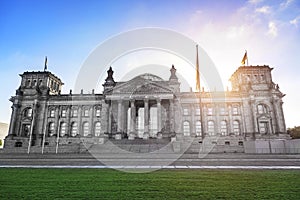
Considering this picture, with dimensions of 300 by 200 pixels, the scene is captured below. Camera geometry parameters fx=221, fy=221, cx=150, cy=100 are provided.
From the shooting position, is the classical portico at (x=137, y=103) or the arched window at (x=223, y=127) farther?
the arched window at (x=223, y=127)

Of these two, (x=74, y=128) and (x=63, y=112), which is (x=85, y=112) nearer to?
(x=74, y=128)

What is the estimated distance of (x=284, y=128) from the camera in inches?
2212

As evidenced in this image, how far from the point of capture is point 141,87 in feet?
167

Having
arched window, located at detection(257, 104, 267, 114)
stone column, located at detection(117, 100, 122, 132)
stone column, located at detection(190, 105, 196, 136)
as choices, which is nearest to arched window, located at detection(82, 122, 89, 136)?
stone column, located at detection(117, 100, 122, 132)

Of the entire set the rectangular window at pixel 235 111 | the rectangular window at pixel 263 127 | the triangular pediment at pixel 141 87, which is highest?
the triangular pediment at pixel 141 87

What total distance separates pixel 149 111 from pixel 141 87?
6.49m

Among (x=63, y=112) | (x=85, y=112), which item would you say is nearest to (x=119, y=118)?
(x=85, y=112)

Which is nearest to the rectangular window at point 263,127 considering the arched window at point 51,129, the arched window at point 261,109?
the arched window at point 261,109

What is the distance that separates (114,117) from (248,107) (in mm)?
35343

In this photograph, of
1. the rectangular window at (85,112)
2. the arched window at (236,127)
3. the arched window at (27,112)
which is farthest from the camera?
the rectangular window at (85,112)

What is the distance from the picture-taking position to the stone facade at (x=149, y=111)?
5106 centimetres

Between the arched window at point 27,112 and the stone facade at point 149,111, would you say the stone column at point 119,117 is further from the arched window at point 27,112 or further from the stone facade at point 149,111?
the arched window at point 27,112

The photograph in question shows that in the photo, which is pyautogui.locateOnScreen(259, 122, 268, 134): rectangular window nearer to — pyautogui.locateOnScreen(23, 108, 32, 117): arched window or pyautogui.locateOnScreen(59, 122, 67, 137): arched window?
pyautogui.locateOnScreen(59, 122, 67, 137): arched window

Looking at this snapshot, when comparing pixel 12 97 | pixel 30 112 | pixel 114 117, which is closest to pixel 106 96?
pixel 114 117
